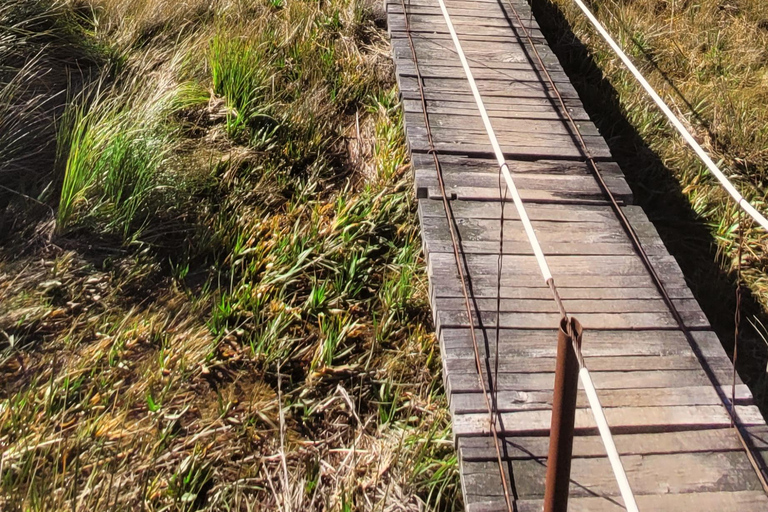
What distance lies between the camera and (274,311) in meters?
3.10

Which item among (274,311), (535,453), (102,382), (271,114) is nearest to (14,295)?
(102,382)

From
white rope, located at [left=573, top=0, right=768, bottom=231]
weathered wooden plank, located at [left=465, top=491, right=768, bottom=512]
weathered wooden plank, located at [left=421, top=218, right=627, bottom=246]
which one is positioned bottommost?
weathered wooden plank, located at [left=465, top=491, right=768, bottom=512]

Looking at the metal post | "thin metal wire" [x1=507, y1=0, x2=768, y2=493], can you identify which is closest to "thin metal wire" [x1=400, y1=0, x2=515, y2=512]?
"thin metal wire" [x1=507, y1=0, x2=768, y2=493]

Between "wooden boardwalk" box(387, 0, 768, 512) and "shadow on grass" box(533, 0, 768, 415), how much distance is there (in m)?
0.59

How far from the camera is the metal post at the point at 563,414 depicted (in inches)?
47.5

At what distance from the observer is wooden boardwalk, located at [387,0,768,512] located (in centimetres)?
232

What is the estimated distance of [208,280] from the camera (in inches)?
123

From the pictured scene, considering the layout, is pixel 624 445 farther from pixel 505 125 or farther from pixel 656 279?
pixel 505 125

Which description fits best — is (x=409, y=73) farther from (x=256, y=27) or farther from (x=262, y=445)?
(x=262, y=445)

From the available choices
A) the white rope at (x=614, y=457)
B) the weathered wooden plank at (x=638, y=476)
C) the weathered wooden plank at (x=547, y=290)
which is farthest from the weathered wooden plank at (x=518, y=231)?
the white rope at (x=614, y=457)

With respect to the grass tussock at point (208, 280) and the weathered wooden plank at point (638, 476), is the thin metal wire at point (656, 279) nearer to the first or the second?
the weathered wooden plank at point (638, 476)

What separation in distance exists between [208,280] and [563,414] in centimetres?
212

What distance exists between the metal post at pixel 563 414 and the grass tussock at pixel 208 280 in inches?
44.6

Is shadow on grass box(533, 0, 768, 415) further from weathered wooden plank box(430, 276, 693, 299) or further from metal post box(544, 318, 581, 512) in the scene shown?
metal post box(544, 318, 581, 512)
